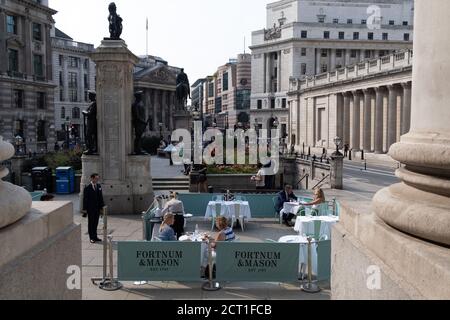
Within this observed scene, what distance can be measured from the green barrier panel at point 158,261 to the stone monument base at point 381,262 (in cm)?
505

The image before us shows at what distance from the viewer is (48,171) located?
23.9 m

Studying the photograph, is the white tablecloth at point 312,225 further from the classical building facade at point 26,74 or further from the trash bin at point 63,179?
the classical building facade at point 26,74

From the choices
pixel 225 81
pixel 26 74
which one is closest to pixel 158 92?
pixel 225 81

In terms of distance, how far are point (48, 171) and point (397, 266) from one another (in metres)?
22.9

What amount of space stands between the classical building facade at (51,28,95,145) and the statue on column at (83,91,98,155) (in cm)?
8545

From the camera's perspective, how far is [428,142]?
329cm

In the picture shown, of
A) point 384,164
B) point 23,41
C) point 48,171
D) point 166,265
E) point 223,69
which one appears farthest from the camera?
point 223,69

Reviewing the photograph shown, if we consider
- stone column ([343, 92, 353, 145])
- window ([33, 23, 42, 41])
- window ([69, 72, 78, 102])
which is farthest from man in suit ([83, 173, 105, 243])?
window ([69, 72, 78, 102])

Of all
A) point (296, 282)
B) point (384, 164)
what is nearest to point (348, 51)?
point (384, 164)

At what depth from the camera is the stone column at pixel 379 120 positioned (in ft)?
172

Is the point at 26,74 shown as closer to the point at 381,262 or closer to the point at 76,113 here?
the point at 76,113

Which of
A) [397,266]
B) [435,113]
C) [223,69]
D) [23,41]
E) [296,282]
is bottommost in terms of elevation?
[296,282]
